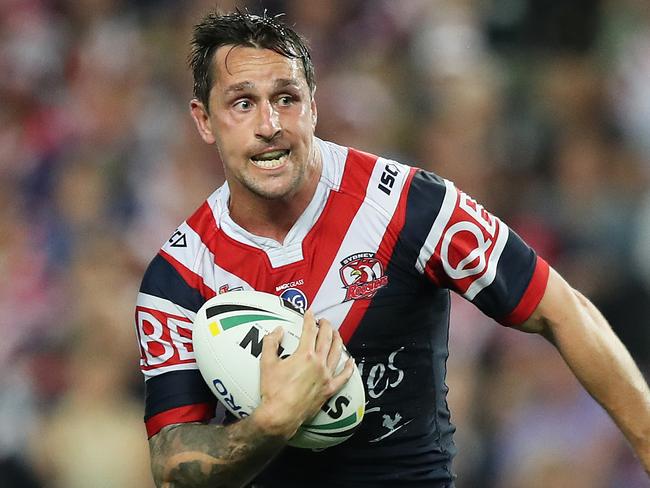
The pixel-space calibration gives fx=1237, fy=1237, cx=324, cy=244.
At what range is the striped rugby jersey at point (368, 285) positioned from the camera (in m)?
3.52

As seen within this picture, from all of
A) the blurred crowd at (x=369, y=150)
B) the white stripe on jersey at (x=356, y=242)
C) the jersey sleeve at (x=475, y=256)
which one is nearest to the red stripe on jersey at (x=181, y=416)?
the white stripe on jersey at (x=356, y=242)

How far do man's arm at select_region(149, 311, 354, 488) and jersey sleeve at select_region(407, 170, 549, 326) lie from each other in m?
0.38

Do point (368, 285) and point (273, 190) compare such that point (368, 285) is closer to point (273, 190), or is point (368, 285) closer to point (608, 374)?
point (273, 190)

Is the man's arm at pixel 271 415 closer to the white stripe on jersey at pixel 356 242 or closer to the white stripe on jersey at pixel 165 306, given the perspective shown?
the white stripe on jersey at pixel 356 242

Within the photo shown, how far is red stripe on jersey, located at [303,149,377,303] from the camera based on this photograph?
3607 millimetres

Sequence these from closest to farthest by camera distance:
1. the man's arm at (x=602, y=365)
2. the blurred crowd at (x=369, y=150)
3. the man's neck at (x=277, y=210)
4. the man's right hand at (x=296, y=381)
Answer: the man's right hand at (x=296, y=381)
the man's arm at (x=602, y=365)
the man's neck at (x=277, y=210)
the blurred crowd at (x=369, y=150)

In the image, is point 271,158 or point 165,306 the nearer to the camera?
point 271,158

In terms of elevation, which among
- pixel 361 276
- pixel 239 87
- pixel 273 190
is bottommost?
pixel 361 276

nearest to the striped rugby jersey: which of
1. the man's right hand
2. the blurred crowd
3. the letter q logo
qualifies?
the letter q logo

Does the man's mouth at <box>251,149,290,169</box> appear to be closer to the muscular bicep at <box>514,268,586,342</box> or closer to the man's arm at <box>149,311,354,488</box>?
the man's arm at <box>149,311,354,488</box>

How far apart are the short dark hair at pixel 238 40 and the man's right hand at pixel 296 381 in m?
0.78

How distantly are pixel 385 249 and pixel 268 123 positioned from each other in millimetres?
499

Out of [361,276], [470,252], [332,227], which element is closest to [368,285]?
[361,276]

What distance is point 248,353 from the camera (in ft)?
11.1
